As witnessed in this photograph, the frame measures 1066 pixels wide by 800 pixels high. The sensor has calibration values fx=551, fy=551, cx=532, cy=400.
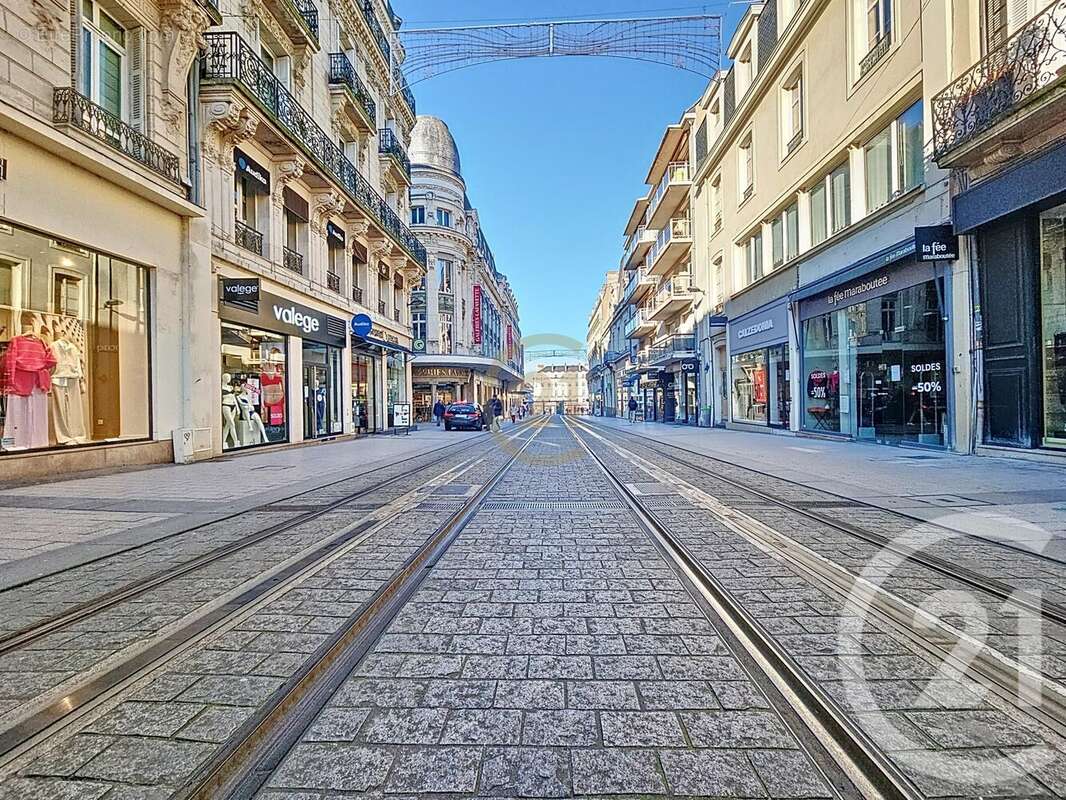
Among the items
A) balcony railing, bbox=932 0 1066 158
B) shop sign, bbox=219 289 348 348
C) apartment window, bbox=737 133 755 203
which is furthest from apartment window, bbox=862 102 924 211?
shop sign, bbox=219 289 348 348

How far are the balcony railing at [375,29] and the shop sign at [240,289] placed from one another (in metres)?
15.6

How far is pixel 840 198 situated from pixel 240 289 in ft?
54.0

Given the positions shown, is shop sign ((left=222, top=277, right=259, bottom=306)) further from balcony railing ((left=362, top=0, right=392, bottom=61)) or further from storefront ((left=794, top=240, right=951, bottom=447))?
balcony railing ((left=362, top=0, right=392, bottom=61))

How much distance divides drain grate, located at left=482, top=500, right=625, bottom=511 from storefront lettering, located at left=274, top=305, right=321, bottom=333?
37.7ft

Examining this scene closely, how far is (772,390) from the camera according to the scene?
20969mm

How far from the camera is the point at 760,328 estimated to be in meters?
21.3

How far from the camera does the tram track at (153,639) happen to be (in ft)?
6.77

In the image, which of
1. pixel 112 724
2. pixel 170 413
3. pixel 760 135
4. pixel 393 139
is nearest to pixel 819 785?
pixel 112 724

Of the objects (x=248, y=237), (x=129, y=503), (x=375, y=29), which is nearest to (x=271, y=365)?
(x=248, y=237)

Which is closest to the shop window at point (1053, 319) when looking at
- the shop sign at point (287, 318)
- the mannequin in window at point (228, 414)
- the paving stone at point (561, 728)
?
the paving stone at point (561, 728)

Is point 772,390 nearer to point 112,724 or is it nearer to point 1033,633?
point 1033,633

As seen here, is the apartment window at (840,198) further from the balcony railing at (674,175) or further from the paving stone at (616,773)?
the paving stone at (616,773)

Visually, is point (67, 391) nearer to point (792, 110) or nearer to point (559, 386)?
point (792, 110)

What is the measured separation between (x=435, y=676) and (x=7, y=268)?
10.6 meters
